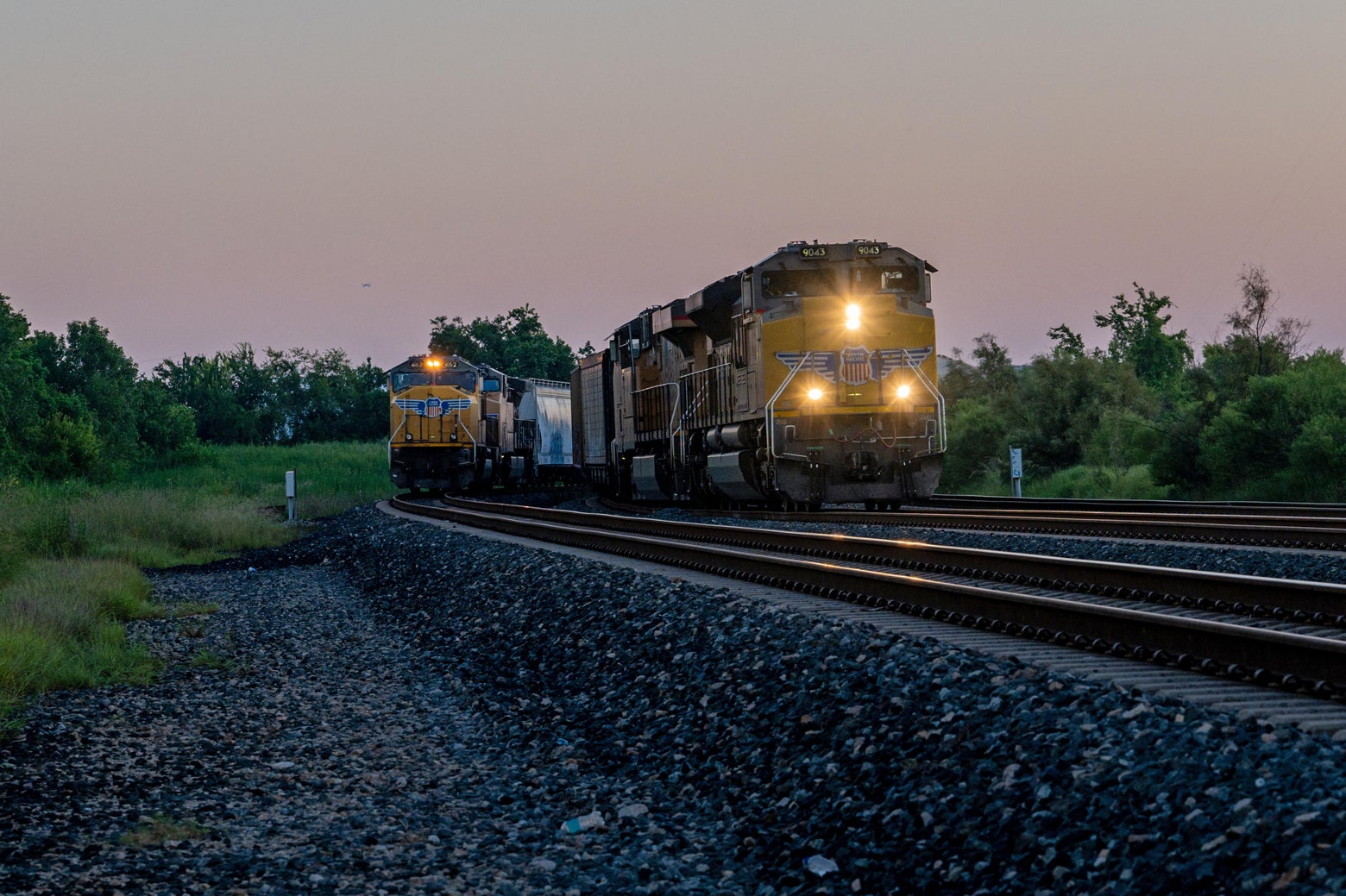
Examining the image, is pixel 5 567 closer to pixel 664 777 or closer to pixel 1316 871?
pixel 664 777

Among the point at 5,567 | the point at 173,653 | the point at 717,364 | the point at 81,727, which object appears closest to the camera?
the point at 81,727

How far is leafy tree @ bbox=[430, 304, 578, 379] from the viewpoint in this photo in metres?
99.9

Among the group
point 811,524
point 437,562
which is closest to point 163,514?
point 437,562

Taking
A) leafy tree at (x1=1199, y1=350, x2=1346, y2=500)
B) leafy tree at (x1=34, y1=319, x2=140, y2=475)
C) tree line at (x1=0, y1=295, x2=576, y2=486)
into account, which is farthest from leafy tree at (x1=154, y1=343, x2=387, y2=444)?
leafy tree at (x1=1199, y1=350, x2=1346, y2=500)

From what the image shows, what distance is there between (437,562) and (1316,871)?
38.6 feet

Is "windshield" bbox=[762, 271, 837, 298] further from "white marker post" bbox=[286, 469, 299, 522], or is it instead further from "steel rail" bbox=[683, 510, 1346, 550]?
"white marker post" bbox=[286, 469, 299, 522]

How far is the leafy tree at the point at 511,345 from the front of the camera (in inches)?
3935

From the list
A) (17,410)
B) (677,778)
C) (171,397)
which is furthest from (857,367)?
(171,397)

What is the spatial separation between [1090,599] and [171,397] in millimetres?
87418

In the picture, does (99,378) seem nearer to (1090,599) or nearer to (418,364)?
(418,364)

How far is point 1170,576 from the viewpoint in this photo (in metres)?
7.05

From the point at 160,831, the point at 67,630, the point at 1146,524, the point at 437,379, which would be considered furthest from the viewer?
the point at 437,379

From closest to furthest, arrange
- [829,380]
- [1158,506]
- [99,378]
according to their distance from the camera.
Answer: [829,380] < [1158,506] < [99,378]

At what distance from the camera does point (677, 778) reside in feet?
17.0
